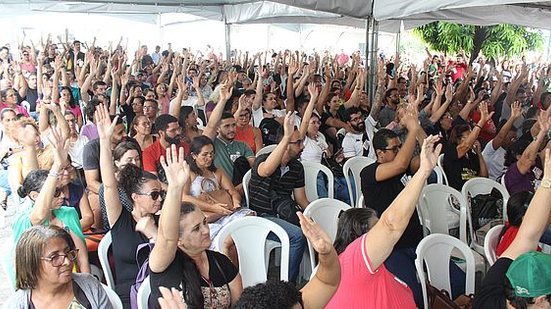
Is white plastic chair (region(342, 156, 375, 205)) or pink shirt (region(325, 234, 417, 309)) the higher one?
pink shirt (region(325, 234, 417, 309))

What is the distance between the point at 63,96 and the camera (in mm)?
6211

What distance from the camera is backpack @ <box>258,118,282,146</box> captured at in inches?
233

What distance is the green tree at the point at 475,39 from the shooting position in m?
14.6

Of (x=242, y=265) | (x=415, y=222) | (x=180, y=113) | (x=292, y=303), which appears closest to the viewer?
(x=292, y=303)

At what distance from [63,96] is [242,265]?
390 centimetres

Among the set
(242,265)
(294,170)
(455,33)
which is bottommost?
(242,265)

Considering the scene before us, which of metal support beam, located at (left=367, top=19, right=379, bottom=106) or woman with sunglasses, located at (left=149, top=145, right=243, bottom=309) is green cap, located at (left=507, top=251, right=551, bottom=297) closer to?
woman with sunglasses, located at (left=149, top=145, right=243, bottom=309)

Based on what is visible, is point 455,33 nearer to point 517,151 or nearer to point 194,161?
point 517,151

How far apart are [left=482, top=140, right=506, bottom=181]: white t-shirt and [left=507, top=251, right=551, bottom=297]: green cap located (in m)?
3.23

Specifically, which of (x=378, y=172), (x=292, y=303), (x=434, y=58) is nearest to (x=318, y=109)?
(x=378, y=172)

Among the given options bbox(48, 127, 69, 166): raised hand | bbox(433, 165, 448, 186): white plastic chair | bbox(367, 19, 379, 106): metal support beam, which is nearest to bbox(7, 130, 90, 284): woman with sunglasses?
bbox(48, 127, 69, 166): raised hand

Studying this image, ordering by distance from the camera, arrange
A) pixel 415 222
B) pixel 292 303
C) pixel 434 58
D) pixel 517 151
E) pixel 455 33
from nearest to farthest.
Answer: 1. pixel 292 303
2. pixel 415 222
3. pixel 517 151
4. pixel 434 58
5. pixel 455 33

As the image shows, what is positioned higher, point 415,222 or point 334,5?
point 334,5

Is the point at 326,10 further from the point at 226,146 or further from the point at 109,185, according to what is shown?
the point at 109,185
